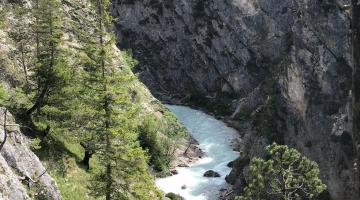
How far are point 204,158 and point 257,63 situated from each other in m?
34.5

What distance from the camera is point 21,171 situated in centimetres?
2664

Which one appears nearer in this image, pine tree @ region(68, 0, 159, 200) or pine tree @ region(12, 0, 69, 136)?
pine tree @ region(68, 0, 159, 200)

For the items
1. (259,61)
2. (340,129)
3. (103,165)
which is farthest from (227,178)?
(259,61)

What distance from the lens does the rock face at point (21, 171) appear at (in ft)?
75.9

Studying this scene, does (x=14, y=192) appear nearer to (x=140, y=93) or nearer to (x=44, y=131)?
(x=44, y=131)

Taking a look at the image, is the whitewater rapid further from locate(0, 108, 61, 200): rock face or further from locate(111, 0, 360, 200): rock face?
locate(0, 108, 61, 200): rock face

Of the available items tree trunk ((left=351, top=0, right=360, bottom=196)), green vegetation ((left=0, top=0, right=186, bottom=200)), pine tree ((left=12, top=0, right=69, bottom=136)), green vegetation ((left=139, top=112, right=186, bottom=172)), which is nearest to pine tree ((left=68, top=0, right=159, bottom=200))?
green vegetation ((left=0, top=0, right=186, bottom=200))

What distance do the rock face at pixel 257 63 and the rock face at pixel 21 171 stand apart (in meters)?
34.8

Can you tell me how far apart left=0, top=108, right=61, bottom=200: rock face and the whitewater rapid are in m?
32.4

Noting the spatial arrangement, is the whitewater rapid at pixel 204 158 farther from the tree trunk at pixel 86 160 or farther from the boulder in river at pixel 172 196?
the tree trunk at pixel 86 160

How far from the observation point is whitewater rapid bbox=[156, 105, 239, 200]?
61.4m

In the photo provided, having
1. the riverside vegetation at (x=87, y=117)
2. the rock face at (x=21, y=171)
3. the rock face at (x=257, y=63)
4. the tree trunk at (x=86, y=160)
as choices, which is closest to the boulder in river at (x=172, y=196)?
the rock face at (x=257, y=63)

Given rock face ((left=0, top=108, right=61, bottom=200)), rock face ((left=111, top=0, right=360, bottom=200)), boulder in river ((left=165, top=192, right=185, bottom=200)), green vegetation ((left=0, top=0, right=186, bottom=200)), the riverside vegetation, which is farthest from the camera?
rock face ((left=111, top=0, right=360, bottom=200))

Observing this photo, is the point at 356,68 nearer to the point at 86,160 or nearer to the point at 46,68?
the point at 46,68
